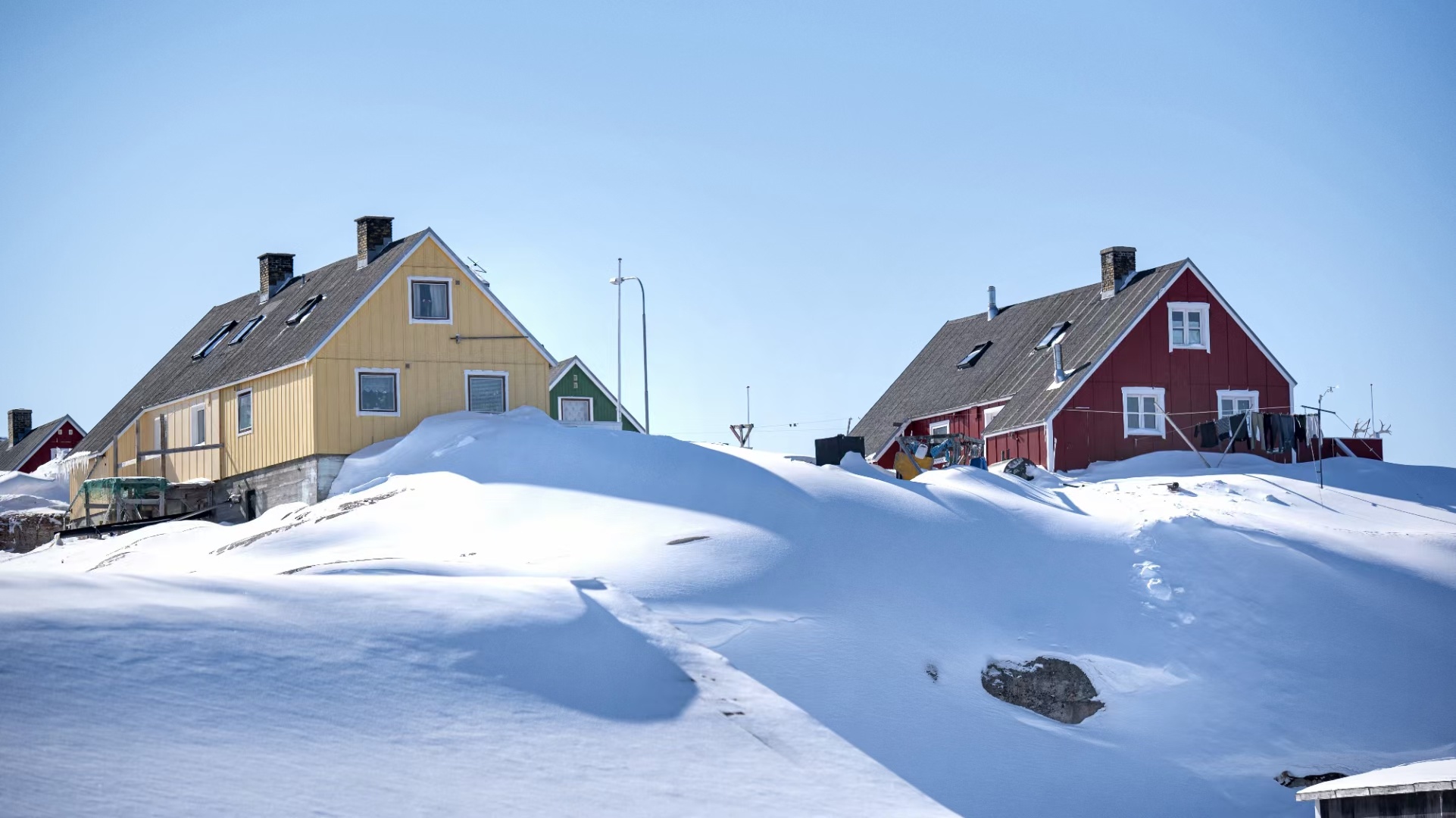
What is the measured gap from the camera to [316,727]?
16.0 metres

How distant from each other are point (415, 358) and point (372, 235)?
5.03 m

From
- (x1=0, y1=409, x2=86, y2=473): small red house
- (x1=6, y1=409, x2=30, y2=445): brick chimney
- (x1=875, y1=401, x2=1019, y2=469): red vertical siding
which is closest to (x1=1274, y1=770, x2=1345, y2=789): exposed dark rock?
(x1=875, y1=401, x2=1019, y2=469): red vertical siding

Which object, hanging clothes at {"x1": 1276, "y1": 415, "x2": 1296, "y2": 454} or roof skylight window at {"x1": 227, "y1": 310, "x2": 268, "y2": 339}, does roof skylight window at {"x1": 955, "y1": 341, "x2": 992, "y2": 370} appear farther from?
roof skylight window at {"x1": 227, "y1": 310, "x2": 268, "y2": 339}

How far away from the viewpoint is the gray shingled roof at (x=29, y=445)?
71.6 metres

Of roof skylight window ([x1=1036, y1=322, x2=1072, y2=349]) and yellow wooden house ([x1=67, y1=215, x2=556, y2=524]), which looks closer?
yellow wooden house ([x1=67, y1=215, x2=556, y2=524])

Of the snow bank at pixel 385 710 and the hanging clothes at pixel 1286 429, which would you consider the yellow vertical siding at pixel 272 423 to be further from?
the hanging clothes at pixel 1286 429

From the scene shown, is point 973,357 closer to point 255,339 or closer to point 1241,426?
point 1241,426

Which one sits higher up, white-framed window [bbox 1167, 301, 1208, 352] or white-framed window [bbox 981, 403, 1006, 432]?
white-framed window [bbox 1167, 301, 1208, 352]

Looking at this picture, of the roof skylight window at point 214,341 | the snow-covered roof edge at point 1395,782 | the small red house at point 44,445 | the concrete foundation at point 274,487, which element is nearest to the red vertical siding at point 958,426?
the concrete foundation at point 274,487

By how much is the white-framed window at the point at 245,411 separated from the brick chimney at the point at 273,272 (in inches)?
308

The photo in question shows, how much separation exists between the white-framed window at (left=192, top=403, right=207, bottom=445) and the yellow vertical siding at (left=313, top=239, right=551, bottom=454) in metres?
6.74

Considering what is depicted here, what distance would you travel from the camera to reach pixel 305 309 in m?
40.2

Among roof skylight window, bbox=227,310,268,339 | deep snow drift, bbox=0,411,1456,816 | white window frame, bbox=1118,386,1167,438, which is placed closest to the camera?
deep snow drift, bbox=0,411,1456,816

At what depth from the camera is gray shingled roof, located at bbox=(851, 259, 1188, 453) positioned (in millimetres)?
43750
